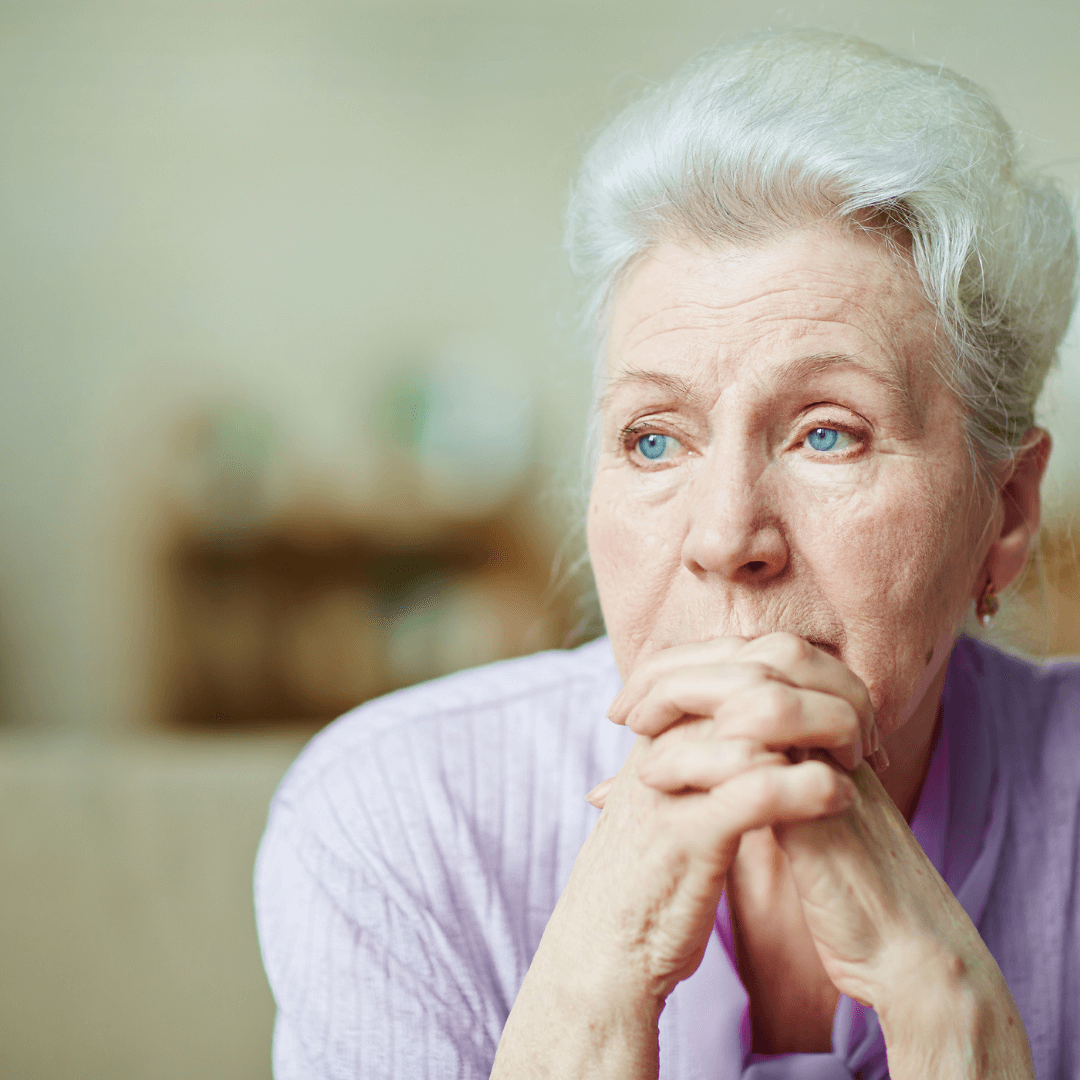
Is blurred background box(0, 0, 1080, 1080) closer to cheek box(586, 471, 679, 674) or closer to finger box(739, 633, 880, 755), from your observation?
cheek box(586, 471, 679, 674)

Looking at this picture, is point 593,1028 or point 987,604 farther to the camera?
point 987,604

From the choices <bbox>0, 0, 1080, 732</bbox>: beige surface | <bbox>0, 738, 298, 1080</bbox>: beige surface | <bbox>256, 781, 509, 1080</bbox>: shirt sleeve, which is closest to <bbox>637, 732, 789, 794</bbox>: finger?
<bbox>256, 781, 509, 1080</bbox>: shirt sleeve

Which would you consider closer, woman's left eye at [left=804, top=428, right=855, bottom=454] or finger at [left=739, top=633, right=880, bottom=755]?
finger at [left=739, top=633, right=880, bottom=755]

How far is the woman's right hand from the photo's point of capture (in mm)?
728

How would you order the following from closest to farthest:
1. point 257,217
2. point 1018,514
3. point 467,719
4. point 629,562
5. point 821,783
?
point 821,783
point 629,562
point 1018,514
point 467,719
point 257,217

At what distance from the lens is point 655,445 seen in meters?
0.98

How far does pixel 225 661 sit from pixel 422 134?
2107 mm

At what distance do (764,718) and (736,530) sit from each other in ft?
0.61

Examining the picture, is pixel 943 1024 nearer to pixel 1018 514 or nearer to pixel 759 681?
pixel 759 681

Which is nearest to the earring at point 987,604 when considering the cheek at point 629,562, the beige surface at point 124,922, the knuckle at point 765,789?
the cheek at point 629,562

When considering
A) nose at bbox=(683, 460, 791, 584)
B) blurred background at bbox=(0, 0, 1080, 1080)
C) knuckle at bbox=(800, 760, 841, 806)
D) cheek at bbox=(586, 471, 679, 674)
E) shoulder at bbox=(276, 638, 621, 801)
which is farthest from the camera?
blurred background at bbox=(0, 0, 1080, 1080)

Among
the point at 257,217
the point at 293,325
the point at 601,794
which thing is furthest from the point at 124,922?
the point at 257,217

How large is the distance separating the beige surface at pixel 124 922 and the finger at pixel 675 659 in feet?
3.33

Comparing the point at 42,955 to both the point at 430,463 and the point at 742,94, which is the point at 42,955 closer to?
the point at 742,94
